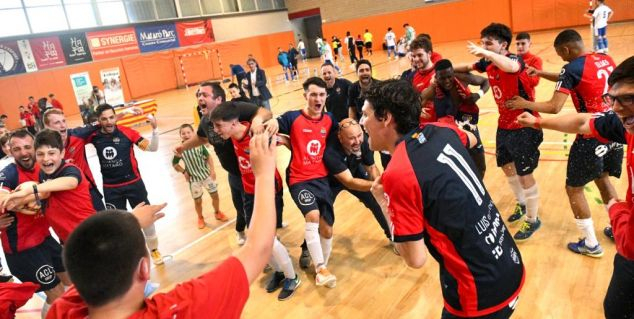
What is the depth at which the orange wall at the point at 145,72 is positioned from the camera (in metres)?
24.4

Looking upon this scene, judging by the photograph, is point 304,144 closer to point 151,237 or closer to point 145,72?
point 151,237

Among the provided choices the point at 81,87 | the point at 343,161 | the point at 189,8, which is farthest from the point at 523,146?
the point at 189,8

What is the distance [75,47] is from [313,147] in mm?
27506

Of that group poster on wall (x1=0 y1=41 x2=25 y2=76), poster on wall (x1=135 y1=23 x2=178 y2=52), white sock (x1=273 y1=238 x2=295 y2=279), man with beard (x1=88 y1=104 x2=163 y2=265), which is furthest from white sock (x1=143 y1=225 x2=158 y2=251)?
poster on wall (x1=135 y1=23 x2=178 y2=52)

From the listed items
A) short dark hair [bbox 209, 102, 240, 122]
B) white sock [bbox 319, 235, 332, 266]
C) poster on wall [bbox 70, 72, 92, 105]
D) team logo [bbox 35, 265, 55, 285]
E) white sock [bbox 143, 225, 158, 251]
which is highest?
poster on wall [bbox 70, 72, 92, 105]

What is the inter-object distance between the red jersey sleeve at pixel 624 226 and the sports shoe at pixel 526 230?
2.74 metres

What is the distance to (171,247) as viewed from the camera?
22.4 ft

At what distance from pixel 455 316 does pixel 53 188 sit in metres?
3.53

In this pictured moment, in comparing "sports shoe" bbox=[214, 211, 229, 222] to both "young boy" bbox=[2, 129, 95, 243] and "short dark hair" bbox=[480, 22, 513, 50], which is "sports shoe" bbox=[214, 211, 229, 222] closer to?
"young boy" bbox=[2, 129, 95, 243]

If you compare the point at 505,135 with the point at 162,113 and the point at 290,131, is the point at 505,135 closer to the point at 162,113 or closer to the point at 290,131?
the point at 290,131

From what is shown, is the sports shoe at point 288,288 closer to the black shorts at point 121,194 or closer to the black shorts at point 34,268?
the black shorts at point 34,268

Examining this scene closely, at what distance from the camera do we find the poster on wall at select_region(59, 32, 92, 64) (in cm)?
2664

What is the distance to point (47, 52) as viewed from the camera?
1016 inches

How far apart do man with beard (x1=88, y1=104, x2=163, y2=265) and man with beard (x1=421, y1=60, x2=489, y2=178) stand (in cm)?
382
